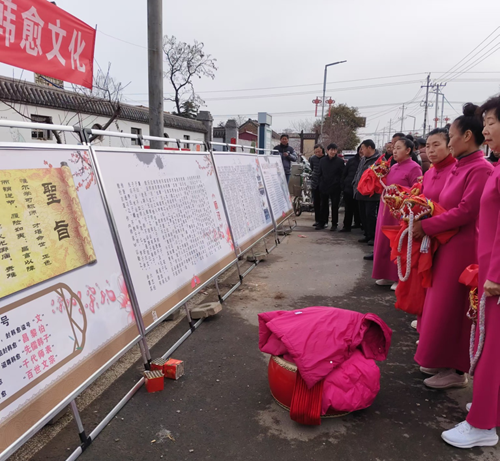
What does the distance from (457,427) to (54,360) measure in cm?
219

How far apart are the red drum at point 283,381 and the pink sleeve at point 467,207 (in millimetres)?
1344

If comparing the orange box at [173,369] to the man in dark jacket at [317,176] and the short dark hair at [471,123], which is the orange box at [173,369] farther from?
the man in dark jacket at [317,176]

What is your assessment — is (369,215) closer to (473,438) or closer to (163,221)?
(163,221)

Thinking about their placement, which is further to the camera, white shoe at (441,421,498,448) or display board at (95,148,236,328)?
display board at (95,148,236,328)

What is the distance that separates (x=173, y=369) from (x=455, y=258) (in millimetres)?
2084

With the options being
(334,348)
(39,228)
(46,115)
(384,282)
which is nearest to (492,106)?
(334,348)

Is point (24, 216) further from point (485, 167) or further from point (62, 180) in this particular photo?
point (485, 167)

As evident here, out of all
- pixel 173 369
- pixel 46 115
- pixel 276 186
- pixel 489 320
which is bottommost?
pixel 173 369

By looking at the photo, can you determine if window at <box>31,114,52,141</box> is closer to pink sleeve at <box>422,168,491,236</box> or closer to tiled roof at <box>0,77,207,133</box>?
tiled roof at <box>0,77,207,133</box>

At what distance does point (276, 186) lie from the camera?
7.91 meters

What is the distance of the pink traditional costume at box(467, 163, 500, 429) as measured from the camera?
2016 millimetres

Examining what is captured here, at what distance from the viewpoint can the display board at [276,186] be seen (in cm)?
718

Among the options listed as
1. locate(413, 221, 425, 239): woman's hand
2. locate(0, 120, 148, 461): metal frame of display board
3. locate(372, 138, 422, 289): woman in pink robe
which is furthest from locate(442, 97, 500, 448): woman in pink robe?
locate(372, 138, 422, 289): woman in pink robe

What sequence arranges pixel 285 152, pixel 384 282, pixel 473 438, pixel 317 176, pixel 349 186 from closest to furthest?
pixel 473 438, pixel 384 282, pixel 349 186, pixel 317 176, pixel 285 152
